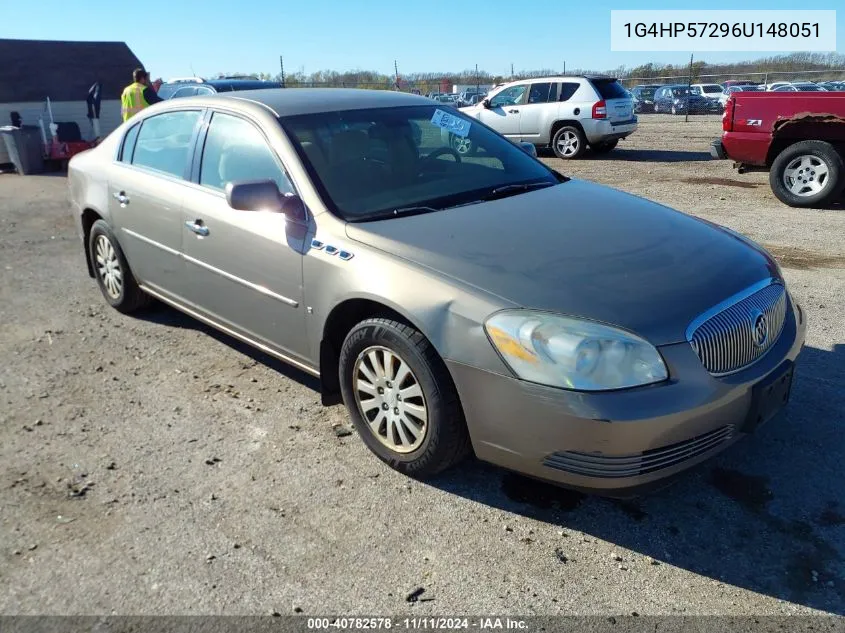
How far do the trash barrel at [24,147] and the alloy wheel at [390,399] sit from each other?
1334 centimetres

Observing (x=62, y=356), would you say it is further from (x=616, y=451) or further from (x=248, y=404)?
(x=616, y=451)

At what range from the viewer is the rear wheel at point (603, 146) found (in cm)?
1431

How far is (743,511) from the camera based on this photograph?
2854mm

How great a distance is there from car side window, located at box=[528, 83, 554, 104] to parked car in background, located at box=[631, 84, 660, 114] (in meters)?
20.2

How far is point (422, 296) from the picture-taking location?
2.81 meters

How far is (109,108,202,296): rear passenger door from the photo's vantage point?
4.20 m

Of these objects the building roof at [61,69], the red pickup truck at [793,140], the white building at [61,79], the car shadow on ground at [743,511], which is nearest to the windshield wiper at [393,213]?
the car shadow on ground at [743,511]

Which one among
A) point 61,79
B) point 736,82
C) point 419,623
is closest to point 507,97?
point 61,79

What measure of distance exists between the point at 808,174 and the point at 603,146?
243 inches

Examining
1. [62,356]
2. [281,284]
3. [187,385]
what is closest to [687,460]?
[281,284]

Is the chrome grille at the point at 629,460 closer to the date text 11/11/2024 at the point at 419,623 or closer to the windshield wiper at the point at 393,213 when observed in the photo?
the date text 11/11/2024 at the point at 419,623

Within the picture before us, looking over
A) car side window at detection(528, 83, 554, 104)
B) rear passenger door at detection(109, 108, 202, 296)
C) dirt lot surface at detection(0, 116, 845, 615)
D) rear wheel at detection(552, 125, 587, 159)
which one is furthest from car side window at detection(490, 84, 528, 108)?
dirt lot surface at detection(0, 116, 845, 615)

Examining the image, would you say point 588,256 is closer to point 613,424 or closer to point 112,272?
point 613,424

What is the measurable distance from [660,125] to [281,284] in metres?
22.4
